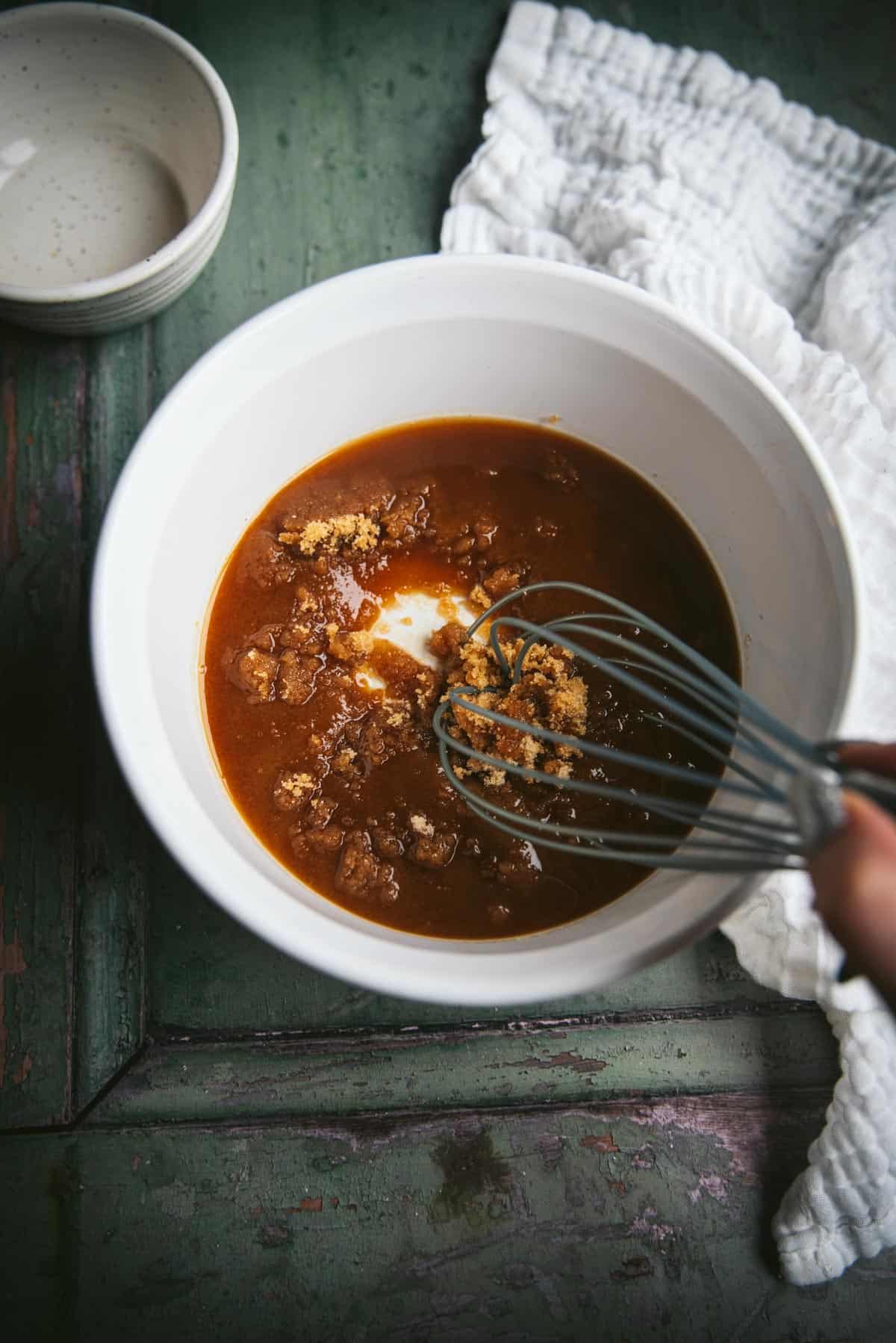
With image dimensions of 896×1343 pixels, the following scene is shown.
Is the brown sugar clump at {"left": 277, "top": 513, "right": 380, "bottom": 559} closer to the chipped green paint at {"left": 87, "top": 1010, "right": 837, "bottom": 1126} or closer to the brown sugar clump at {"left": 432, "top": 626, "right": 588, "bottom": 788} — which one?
the brown sugar clump at {"left": 432, "top": 626, "right": 588, "bottom": 788}

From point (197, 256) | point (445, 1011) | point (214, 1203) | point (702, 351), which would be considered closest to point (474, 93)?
point (197, 256)

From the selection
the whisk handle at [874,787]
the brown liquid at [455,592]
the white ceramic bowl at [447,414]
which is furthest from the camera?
the brown liquid at [455,592]

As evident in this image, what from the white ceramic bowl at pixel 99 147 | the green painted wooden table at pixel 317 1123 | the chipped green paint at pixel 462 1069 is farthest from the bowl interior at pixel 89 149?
the chipped green paint at pixel 462 1069

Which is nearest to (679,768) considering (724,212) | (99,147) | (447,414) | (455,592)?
(455,592)

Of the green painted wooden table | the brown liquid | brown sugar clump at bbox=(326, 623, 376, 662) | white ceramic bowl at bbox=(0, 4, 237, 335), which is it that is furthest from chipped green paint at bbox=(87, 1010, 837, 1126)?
white ceramic bowl at bbox=(0, 4, 237, 335)

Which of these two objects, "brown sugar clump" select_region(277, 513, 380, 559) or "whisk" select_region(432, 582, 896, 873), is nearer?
"whisk" select_region(432, 582, 896, 873)

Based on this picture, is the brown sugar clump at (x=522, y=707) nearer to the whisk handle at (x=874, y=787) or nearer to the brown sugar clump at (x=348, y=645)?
the brown sugar clump at (x=348, y=645)
